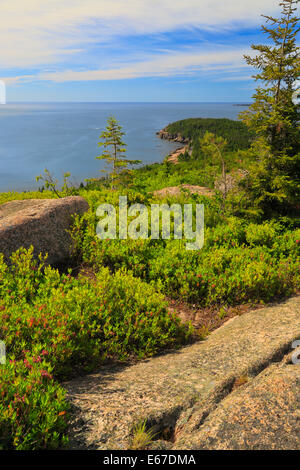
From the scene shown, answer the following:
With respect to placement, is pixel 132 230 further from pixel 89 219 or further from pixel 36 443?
pixel 36 443

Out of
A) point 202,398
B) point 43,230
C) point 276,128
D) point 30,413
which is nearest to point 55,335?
point 30,413

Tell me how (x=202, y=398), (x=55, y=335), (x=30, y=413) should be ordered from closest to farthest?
1. (x=30, y=413)
2. (x=202, y=398)
3. (x=55, y=335)

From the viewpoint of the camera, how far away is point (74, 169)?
8019cm

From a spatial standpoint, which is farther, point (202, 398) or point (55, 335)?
point (55, 335)

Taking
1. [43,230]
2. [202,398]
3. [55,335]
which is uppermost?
[43,230]

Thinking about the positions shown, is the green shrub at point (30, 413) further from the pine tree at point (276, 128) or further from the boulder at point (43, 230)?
the pine tree at point (276, 128)

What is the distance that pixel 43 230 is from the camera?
26.7 ft

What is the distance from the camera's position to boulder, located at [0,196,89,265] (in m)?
7.40

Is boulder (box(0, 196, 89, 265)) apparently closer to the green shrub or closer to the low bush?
the low bush

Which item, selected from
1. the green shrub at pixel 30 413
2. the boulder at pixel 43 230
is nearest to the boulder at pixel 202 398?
the green shrub at pixel 30 413

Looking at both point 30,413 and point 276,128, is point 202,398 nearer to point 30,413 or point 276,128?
point 30,413

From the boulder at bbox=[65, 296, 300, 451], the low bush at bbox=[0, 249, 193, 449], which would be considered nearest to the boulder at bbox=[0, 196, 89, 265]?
the low bush at bbox=[0, 249, 193, 449]
